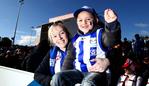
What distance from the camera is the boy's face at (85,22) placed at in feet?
5.07

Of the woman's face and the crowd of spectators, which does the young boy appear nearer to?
the woman's face

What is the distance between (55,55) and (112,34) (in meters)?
0.58

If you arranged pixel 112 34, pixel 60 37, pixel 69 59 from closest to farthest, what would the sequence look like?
pixel 112 34 → pixel 69 59 → pixel 60 37

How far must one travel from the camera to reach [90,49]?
1499 millimetres

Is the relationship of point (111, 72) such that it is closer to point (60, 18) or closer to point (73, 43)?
point (73, 43)

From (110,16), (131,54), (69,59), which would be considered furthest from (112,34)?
(131,54)

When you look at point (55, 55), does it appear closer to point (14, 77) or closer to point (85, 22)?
point (85, 22)

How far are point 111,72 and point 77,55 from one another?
0.74 feet

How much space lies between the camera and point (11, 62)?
4.70m

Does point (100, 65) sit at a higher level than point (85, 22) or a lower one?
lower

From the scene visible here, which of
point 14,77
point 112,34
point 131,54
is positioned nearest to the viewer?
point 112,34

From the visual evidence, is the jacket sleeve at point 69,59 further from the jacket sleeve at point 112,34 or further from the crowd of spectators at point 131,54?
the crowd of spectators at point 131,54

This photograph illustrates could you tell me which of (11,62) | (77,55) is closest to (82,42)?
(77,55)

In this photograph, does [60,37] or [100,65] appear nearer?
[100,65]
